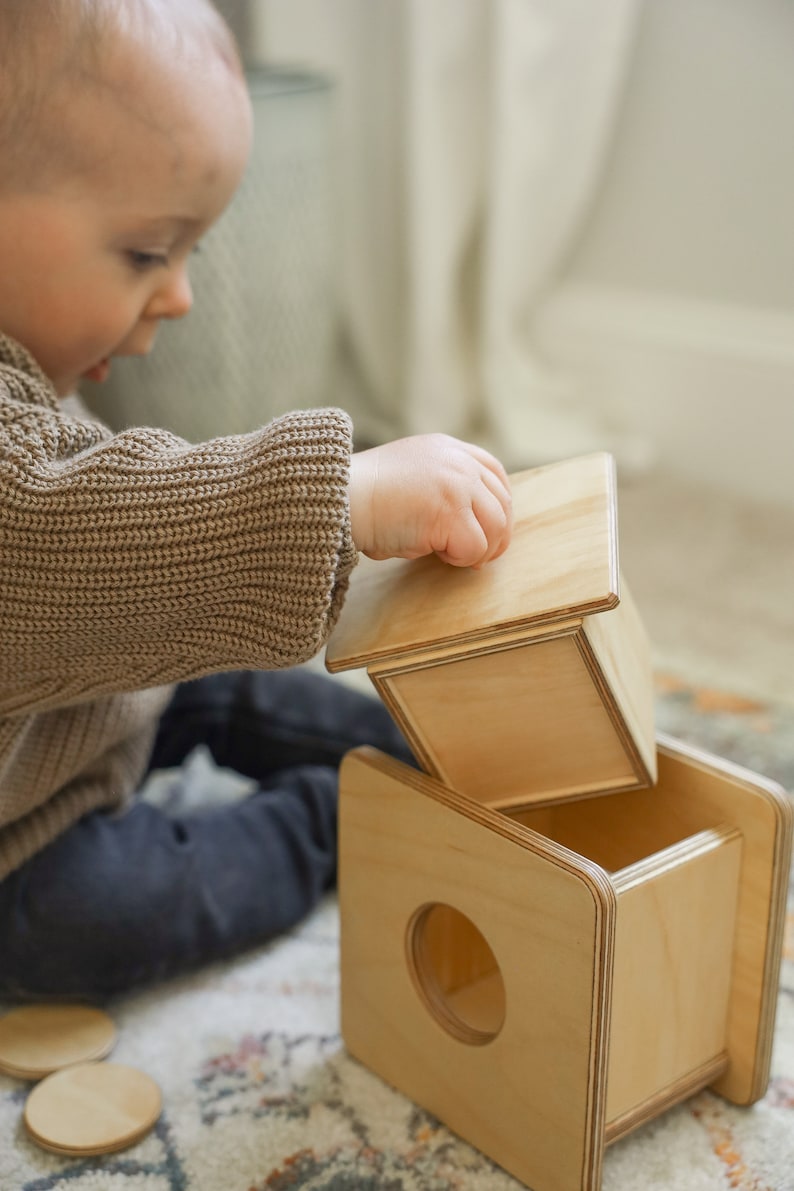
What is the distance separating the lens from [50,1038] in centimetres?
73

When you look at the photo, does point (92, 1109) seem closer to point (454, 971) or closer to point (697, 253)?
point (454, 971)

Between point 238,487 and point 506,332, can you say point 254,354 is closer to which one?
point 506,332

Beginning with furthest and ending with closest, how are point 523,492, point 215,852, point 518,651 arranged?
point 215,852
point 523,492
point 518,651

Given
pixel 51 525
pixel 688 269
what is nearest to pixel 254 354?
pixel 688 269

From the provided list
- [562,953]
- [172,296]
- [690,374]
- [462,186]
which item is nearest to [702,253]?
[690,374]

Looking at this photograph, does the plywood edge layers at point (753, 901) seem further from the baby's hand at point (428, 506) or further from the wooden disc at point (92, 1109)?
the wooden disc at point (92, 1109)

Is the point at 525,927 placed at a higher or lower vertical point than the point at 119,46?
lower

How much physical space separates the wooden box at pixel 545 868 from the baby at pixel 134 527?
0.16 feet

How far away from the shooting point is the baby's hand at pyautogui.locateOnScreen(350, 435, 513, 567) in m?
0.61

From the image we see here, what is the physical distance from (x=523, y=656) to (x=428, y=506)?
0.09 metres

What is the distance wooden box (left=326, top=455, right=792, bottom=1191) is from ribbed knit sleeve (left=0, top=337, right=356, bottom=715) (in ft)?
0.15

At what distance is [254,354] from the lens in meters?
1.44

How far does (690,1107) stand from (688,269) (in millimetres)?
1150

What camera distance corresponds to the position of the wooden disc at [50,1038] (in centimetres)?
70
